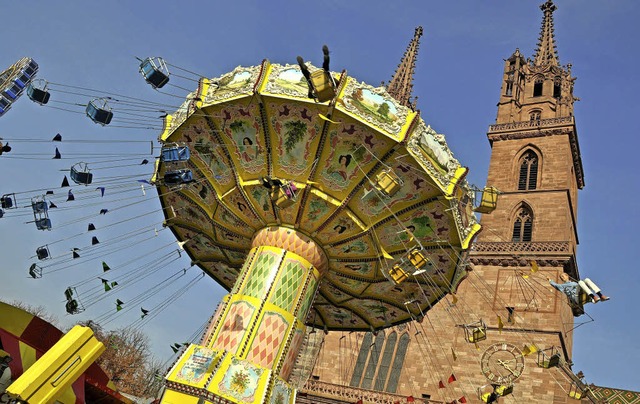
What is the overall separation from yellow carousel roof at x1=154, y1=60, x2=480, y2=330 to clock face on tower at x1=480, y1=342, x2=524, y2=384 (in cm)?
1136

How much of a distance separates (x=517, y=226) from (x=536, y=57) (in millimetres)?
14270

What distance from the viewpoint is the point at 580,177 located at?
116 feet

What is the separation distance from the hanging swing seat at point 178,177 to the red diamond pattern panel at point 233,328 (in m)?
3.05

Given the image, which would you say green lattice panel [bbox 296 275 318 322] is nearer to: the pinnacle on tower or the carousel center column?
the carousel center column

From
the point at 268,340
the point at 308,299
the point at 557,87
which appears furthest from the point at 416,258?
the point at 557,87

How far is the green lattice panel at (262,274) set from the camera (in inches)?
509

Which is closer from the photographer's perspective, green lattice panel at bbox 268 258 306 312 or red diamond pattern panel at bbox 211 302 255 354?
red diamond pattern panel at bbox 211 302 255 354

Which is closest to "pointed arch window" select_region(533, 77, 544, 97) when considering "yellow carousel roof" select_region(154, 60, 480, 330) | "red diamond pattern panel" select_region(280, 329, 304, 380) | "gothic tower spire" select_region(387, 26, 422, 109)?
"gothic tower spire" select_region(387, 26, 422, 109)

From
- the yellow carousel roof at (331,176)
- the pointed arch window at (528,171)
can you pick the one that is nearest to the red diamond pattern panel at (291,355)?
the yellow carousel roof at (331,176)

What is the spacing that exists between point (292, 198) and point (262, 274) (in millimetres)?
1886

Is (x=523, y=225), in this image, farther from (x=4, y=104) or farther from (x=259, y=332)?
(x=4, y=104)

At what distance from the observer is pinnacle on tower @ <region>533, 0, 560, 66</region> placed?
37.8m

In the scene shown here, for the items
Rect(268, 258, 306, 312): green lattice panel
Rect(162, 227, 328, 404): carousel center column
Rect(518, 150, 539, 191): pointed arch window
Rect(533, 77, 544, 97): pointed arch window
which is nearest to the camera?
Rect(162, 227, 328, 404): carousel center column

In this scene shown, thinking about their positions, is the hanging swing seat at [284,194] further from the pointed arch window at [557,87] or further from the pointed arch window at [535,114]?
the pointed arch window at [557,87]
